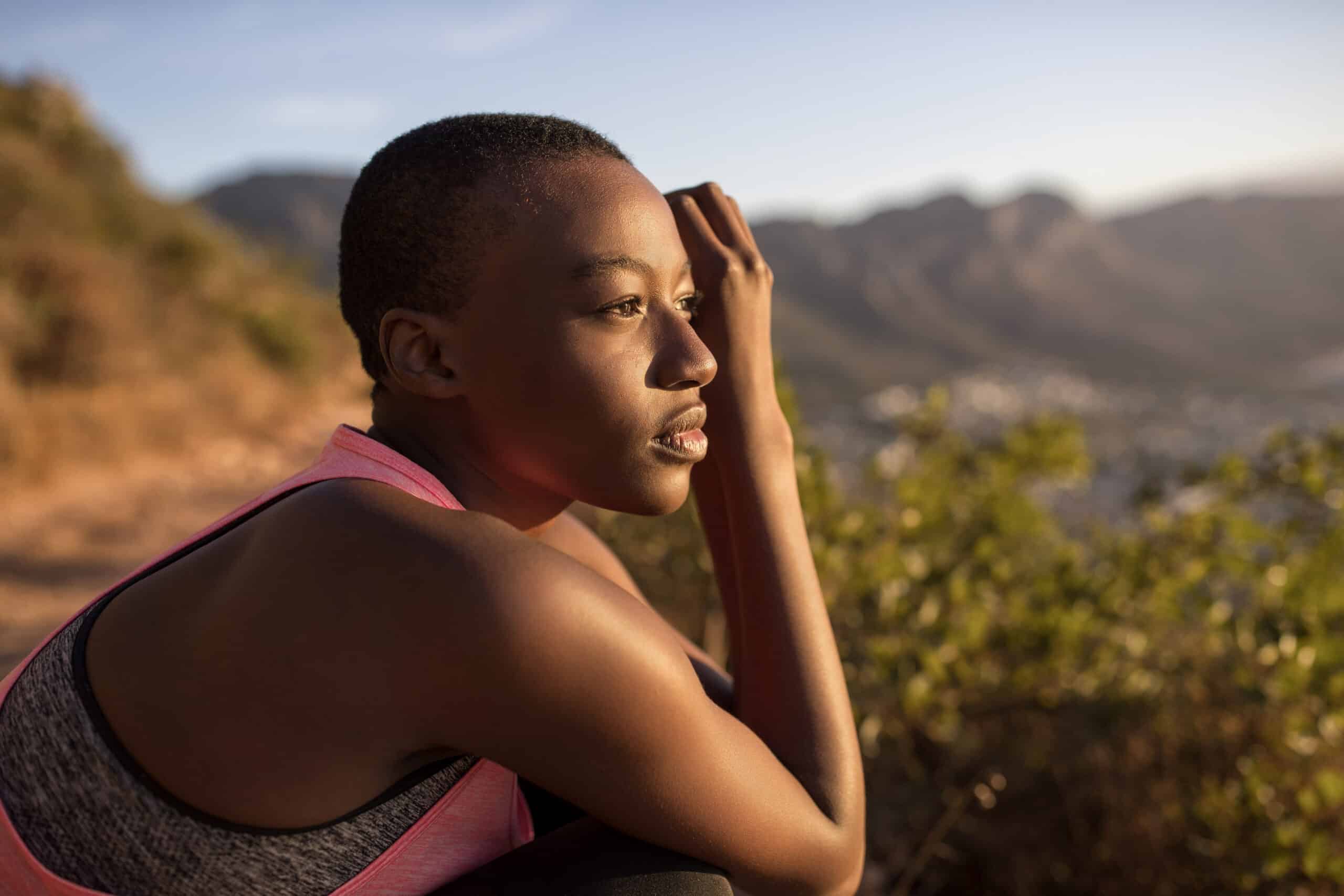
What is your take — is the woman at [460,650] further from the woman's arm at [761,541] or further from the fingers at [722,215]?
the fingers at [722,215]

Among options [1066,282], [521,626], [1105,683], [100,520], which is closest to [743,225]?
[521,626]

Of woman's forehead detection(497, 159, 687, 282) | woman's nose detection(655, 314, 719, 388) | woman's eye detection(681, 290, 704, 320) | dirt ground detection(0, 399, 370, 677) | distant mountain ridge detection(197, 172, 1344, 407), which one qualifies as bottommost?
distant mountain ridge detection(197, 172, 1344, 407)

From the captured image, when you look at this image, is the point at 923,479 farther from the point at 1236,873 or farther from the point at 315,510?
the point at 315,510

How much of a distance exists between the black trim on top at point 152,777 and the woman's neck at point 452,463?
0.18m

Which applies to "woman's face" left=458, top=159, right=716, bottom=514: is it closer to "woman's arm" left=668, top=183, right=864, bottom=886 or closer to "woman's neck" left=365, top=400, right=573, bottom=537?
"woman's neck" left=365, top=400, right=573, bottom=537

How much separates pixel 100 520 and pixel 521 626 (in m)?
7.17

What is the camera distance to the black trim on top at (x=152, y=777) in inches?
47.4

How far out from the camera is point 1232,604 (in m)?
3.32

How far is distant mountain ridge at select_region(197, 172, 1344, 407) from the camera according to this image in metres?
18.6

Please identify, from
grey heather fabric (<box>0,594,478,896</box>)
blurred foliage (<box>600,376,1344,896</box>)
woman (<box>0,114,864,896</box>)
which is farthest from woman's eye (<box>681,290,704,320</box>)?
blurred foliage (<box>600,376,1344,896</box>)

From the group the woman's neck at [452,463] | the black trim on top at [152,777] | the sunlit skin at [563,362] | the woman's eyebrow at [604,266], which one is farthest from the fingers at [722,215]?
the black trim on top at [152,777]

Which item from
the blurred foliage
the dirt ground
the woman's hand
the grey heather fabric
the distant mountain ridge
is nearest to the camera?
the grey heather fabric

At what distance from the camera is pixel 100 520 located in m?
7.17

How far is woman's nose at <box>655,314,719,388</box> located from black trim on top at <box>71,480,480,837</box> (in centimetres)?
47
